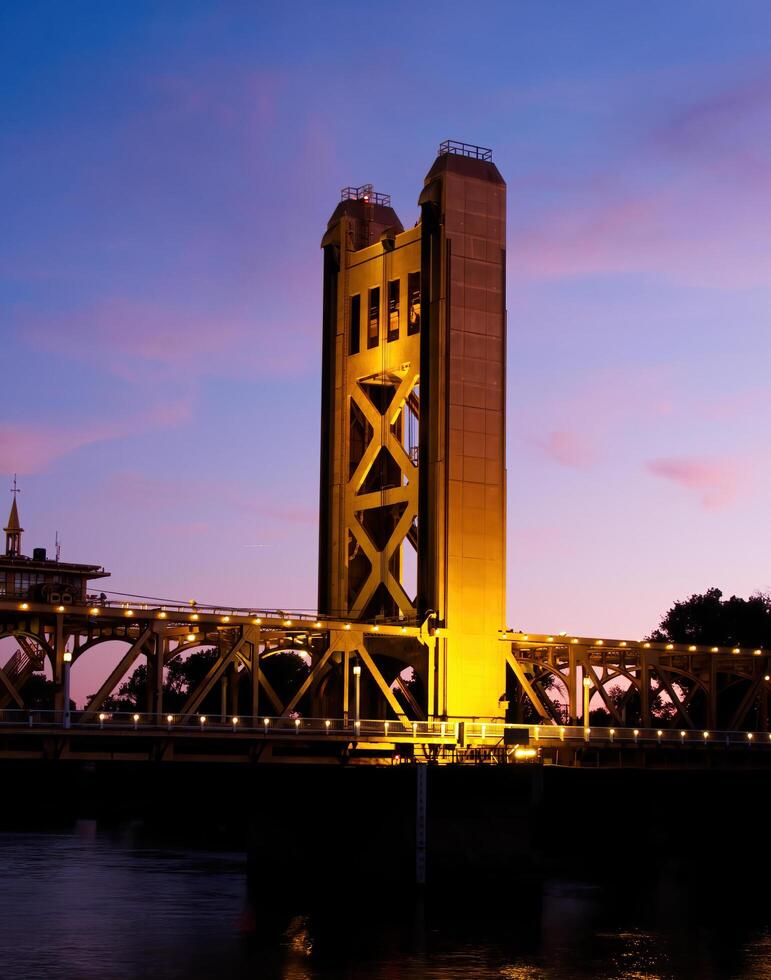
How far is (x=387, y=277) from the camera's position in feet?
314

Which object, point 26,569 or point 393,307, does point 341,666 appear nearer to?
point 393,307

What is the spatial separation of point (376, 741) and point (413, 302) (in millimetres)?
29039

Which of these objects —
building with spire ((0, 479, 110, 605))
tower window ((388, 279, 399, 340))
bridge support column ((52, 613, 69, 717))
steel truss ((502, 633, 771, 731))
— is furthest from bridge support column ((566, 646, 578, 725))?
building with spire ((0, 479, 110, 605))

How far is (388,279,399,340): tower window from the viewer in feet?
313

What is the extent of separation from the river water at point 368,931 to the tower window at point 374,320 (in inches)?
1298

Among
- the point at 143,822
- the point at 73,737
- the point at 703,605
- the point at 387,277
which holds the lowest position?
the point at 143,822

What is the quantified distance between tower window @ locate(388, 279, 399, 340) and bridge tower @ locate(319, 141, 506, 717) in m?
0.09

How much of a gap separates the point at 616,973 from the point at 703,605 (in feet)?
300

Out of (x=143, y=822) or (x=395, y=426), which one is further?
(x=143, y=822)

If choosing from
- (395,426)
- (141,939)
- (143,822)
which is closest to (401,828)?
(141,939)

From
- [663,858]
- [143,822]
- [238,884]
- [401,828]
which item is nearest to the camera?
[401,828]

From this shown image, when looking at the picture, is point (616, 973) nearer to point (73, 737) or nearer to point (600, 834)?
point (73, 737)

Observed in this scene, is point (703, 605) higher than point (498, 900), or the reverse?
point (703, 605)

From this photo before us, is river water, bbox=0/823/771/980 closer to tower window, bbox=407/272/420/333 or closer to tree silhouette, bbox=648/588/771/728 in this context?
tower window, bbox=407/272/420/333
